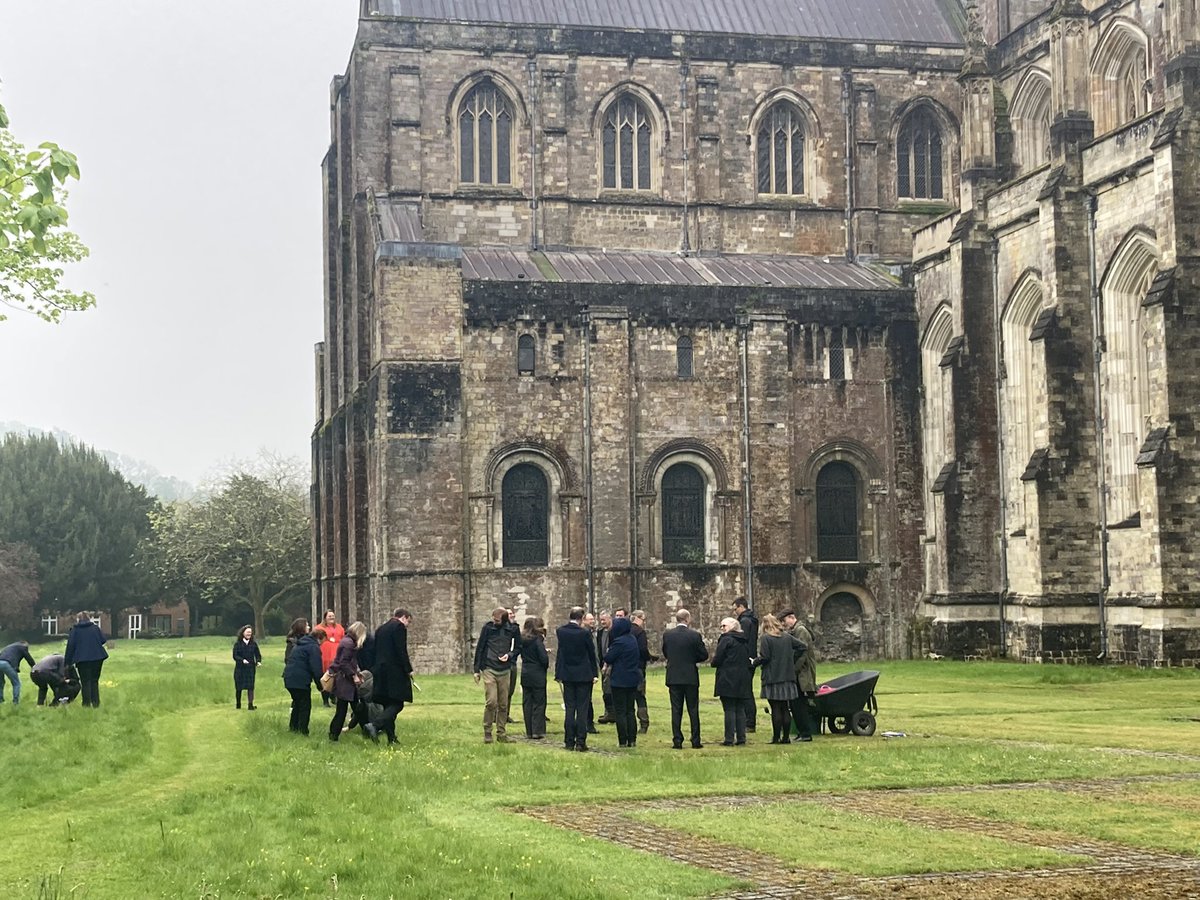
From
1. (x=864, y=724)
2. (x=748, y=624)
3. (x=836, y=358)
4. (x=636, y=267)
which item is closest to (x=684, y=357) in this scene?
(x=636, y=267)

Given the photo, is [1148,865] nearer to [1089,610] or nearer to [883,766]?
[883,766]

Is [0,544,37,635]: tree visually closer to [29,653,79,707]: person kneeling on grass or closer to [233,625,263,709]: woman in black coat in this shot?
[29,653,79,707]: person kneeling on grass

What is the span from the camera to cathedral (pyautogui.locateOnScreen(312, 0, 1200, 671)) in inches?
1485

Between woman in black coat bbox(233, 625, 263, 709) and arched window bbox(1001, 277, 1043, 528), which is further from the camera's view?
arched window bbox(1001, 277, 1043, 528)

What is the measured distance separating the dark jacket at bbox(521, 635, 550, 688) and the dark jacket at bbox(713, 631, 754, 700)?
2.62m

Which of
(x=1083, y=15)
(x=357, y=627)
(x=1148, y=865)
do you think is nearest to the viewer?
(x=1148, y=865)

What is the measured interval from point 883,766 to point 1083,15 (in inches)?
1072

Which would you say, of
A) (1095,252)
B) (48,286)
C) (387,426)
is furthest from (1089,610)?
(48,286)

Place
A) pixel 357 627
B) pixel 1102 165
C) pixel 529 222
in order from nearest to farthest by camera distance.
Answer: pixel 357 627, pixel 1102 165, pixel 529 222

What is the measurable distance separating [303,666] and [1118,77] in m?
29.4

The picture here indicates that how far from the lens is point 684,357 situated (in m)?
44.3

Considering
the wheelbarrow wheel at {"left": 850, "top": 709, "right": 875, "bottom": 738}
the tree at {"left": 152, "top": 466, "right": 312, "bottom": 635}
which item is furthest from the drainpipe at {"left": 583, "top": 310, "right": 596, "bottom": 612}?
the tree at {"left": 152, "top": 466, "right": 312, "bottom": 635}

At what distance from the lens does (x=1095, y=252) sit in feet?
125

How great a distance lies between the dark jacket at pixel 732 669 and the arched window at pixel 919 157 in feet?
101
